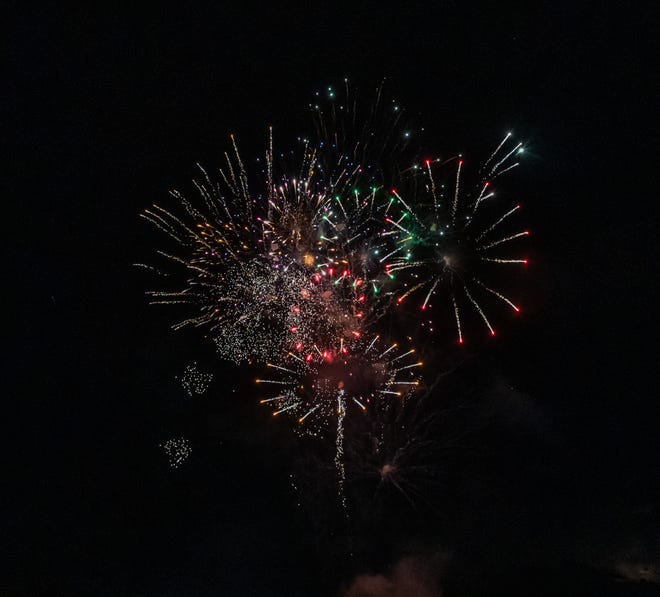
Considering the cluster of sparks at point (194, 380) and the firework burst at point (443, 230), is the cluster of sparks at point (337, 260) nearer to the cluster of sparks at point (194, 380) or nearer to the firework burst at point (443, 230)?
the firework burst at point (443, 230)

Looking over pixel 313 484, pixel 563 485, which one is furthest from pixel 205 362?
pixel 563 485

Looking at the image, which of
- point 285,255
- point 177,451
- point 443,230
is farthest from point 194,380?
point 443,230

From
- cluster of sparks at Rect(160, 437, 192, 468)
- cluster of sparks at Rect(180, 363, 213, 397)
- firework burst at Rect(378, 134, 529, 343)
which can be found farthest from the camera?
cluster of sparks at Rect(160, 437, 192, 468)

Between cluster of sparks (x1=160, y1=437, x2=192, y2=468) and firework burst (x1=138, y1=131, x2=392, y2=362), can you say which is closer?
firework burst (x1=138, y1=131, x2=392, y2=362)

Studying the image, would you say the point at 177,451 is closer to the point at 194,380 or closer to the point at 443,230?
the point at 194,380

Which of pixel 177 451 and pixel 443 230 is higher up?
pixel 443 230

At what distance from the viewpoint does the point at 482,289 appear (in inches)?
381

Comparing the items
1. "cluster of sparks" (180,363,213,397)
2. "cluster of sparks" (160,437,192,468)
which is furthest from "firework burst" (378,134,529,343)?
"cluster of sparks" (160,437,192,468)

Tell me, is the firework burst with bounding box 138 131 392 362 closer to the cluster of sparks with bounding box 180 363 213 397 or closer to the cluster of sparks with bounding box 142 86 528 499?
the cluster of sparks with bounding box 142 86 528 499

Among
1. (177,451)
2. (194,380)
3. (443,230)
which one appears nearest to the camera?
(443,230)

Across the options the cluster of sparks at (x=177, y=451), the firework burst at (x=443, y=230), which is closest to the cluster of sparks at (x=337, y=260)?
the firework burst at (x=443, y=230)

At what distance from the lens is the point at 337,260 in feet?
29.3

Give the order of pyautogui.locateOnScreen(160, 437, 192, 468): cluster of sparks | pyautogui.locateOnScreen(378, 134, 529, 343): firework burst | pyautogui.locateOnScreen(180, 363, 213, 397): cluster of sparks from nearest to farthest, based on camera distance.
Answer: pyautogui.locateOnScreen(378, 134, 529, 343): firework burst, pyautogui.locateOnScreen(180, 363, 213, 397): cluster of sparks, pyautogui.locateOnScreen(160, 437, 192, 468): cluster of sparks

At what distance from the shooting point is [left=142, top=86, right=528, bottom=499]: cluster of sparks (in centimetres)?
857
